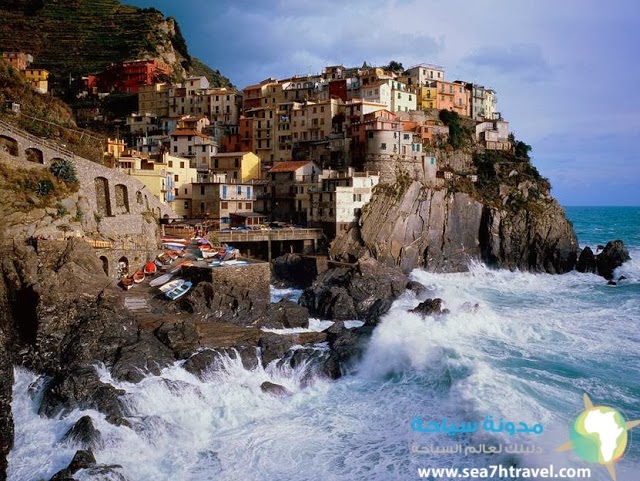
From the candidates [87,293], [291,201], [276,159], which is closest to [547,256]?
[291,201]

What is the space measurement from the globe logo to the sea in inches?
11.9

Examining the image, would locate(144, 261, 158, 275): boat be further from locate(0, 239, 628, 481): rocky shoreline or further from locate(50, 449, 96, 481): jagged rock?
locate(50, 449, 96, 481): jagged rock

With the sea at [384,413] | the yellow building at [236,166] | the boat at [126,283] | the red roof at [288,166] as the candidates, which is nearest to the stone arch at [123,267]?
the boat at [126,283]

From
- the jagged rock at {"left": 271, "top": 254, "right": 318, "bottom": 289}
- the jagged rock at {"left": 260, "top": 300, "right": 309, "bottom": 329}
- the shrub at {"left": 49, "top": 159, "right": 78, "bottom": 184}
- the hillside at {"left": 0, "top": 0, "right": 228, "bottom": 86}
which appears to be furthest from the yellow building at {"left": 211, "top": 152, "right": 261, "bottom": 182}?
the hillside at {"left": 0, "top": 0, "right": 228, "bottom": 86}

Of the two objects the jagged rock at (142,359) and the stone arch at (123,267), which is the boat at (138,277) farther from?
the jagged rock at (142,359)

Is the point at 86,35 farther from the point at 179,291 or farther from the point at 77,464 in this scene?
the point at 77,464

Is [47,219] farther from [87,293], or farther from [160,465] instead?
Result: [160,465]

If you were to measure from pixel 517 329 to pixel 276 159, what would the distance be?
4237 centimetres

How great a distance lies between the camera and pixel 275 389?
27.7 m

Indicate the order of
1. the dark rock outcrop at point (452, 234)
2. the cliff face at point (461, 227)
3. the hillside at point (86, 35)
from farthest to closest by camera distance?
the hillside at point (86, 35) → the cliff face at point (461, 227) → the dark rock outcrop at point (452, 234)

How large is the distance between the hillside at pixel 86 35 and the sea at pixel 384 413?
3200 inches

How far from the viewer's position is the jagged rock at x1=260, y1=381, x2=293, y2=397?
27.5 metres

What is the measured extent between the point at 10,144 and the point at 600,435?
37125 mm

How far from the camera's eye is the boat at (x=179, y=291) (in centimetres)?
3684
